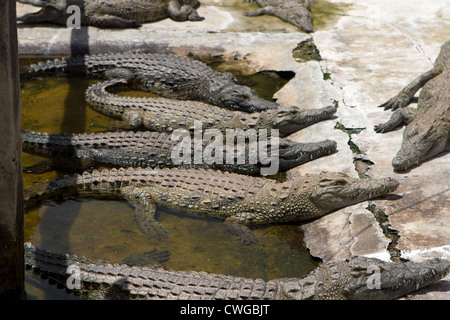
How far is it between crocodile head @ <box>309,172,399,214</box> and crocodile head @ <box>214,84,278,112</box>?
7.95ft

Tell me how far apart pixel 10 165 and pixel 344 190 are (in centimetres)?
287

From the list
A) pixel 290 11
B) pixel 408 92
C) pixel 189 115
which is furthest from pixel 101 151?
pixel 290 11

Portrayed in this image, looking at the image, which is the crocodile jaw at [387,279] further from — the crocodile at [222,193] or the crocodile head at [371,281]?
the crocodile at [222,193]

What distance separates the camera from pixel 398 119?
6.24 meters

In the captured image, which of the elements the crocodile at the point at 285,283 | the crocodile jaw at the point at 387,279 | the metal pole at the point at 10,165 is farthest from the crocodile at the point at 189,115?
the metal pole at the point at 10,165

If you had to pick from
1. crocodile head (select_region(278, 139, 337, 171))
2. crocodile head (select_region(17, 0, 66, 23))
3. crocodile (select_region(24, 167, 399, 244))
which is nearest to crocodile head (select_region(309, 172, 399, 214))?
crocodile (select_region(24, 167, 399, 244))

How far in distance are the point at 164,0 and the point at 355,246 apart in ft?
23.7

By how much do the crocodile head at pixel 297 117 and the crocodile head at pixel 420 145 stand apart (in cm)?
122

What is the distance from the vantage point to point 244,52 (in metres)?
9.10

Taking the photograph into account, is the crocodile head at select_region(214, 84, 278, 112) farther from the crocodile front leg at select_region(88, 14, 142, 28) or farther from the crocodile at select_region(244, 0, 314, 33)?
the crocodile front leg at select_region(88, 14, 142, 28)

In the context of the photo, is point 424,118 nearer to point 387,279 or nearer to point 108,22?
point 387,279

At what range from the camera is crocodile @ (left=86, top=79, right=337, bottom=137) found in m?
6.77
